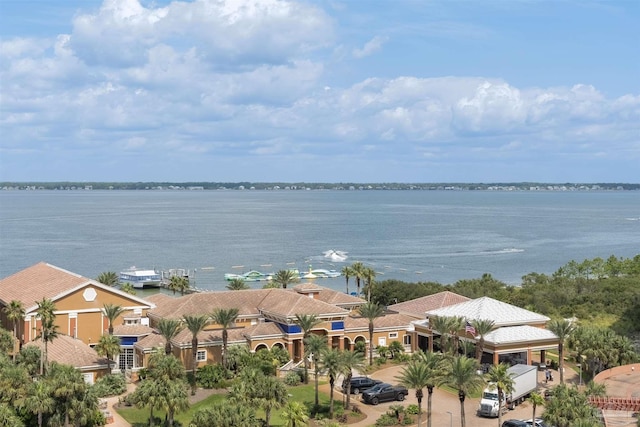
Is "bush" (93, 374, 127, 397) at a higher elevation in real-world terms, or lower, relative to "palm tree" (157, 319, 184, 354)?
lower

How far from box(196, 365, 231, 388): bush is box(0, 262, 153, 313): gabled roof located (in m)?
11.8

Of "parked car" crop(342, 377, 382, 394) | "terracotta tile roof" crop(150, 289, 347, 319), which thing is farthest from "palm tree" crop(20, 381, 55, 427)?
"terracotta tile roof" crop(150, 289, 347, 319)

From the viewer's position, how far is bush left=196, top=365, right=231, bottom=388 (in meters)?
52.2

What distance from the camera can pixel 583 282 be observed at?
92.4 meters

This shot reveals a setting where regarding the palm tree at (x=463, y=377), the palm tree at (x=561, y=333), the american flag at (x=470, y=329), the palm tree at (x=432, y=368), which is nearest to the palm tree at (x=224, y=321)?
the american flag at (x=470, y=329)

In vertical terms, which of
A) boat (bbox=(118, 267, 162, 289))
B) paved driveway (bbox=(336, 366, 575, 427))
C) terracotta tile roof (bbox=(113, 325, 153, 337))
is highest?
terracotta tile roof (bbox=(113, 325, 153, 337))

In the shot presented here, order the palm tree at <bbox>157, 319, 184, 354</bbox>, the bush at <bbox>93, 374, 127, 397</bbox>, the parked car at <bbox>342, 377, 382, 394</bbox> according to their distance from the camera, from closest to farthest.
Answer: the bush at <bbox>93, 374, 127, 397</bbox> < the parked car at <bbox>342, 377, 382, 394</bbox> < the palm tree at <bbox>157, 319, 184, 354</bbox>

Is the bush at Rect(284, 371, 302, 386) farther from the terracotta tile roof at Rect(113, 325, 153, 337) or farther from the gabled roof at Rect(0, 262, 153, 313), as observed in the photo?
the gabled roof at Rect(0, 262, 153, 313)

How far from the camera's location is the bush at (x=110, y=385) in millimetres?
49750

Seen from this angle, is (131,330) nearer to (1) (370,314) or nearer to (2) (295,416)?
(1) (370,314)

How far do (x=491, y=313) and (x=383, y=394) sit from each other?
1486 cm

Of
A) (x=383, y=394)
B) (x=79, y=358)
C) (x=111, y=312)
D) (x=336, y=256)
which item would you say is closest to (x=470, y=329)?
(x=383, y=394)

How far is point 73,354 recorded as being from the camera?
53000 millimetres

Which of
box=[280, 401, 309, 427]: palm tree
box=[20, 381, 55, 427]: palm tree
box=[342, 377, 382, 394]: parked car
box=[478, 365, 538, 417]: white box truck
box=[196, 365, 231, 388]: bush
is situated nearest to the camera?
box=[280, 401, 309, 427]: palm tree
